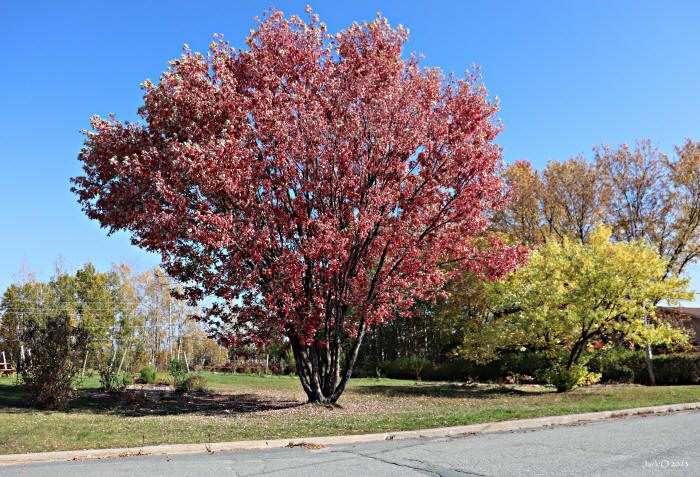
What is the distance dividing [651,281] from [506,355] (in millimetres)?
11278

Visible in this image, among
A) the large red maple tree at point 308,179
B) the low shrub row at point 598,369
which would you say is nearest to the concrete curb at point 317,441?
the large red maple tree at point 308,179

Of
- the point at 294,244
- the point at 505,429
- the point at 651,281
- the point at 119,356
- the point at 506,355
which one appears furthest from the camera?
the point at 119,356

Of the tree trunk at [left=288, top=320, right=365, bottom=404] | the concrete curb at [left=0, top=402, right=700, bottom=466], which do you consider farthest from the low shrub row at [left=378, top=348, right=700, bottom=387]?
the tree trunk at [left=288, top=320, right=365, bottom=404]

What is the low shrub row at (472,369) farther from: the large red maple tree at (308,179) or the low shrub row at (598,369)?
the large red maple tree at (308,179)

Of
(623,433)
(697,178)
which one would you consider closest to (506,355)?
(697,178)

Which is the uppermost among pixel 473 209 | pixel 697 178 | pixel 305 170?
pixel 697 178

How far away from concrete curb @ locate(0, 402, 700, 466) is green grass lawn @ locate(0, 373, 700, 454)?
43 cm

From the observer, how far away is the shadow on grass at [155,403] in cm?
1355

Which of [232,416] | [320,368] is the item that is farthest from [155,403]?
[320,368]

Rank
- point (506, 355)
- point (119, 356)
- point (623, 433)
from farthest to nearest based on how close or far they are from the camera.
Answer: point (119, 356)
point (506, 355)
point (623, 433)

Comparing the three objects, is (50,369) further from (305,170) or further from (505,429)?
(505,429)

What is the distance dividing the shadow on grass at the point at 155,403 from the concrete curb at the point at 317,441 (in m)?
5.28

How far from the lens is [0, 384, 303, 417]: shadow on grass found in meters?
13.5

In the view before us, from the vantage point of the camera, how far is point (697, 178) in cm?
3019
